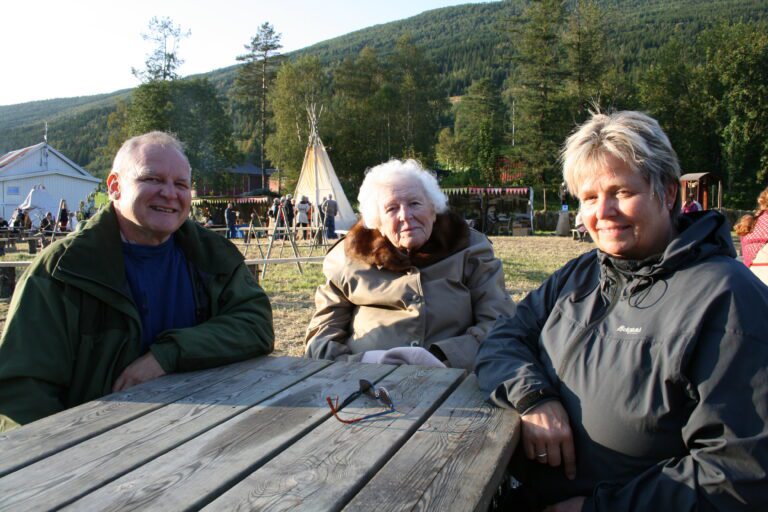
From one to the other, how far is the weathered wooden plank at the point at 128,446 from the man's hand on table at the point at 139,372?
275 mm

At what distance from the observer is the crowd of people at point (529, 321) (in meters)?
1.49

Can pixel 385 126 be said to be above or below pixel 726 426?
above

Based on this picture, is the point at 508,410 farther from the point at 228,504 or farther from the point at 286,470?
the point at 228,504

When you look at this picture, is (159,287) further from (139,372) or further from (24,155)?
(24,155)

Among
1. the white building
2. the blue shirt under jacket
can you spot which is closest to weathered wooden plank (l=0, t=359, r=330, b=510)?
the blue shirt under jacket

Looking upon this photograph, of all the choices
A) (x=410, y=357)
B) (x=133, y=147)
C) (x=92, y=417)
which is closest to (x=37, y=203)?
(x=133, y=147)

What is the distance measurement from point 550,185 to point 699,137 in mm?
12752

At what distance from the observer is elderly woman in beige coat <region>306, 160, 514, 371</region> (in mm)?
2941

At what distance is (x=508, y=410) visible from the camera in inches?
73.5

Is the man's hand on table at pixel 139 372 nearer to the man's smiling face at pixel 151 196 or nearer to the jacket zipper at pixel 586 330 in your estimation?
the man's smiling face at pixel 151 196

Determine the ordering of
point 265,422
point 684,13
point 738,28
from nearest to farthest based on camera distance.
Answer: point 265,422, point 738,28, point 684,13

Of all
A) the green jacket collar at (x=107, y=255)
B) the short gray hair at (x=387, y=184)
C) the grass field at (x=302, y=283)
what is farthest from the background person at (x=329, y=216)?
the green jacket collar at (x=107, y=255)

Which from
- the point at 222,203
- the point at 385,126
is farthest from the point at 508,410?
the point at 385,126

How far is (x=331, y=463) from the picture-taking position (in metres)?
1.42
